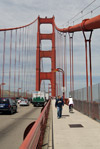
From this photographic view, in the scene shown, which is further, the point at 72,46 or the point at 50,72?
the point at 50,72

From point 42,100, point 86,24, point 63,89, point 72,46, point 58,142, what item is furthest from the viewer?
point 42,100

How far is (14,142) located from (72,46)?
929 inches

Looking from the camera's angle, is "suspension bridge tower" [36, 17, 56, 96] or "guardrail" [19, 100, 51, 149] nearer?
"guardrail" [19, 100, 51, 149]

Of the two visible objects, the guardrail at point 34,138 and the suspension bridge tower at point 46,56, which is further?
the suspension bridge tower at point 46,56

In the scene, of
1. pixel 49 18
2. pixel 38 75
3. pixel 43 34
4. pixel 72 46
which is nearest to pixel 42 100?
pixel 72 46

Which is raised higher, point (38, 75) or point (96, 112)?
point (38, 75)

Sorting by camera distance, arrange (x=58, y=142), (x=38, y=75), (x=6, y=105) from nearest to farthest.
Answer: (x=58, y=142)
(x=6, y=105)
(x=38, y=75)

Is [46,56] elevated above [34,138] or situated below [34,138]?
above

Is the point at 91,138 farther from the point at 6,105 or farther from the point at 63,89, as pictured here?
the point at 63,89

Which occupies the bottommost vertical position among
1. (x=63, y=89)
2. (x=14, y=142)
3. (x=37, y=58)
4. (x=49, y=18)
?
(x=14, y=142)

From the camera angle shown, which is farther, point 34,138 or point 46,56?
point 46,56

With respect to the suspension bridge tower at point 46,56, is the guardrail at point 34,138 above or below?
below

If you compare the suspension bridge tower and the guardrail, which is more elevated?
the suspension bridge tower

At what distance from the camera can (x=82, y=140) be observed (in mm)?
6211
